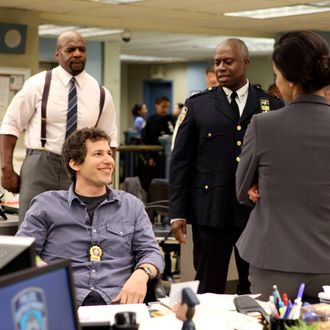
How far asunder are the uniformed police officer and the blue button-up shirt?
0.60 meters

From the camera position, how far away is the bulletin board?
28.3ft

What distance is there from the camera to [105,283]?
323cm

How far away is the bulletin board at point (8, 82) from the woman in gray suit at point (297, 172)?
6228mm

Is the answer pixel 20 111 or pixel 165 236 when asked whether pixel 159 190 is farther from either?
pixel 20 111

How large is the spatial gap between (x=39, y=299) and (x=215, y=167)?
223cm

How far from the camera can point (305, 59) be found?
2.71m

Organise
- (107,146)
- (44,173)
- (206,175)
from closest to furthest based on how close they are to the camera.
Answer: (107,146) → (206,175) → (44,173)

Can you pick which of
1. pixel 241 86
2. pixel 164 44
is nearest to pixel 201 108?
pixel 241 86

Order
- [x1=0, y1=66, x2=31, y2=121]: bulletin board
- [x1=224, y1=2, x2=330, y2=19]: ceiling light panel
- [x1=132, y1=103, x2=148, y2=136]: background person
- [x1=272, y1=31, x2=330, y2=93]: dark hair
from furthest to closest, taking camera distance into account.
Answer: [x1=132, y1=103, x2=148, y2=136]: background person, [x1=224, y1=2, x2=330, y2=19]: ceiling light panel, [x1=0, y1=66, x2=31, y2=121]: bulletin board, [x1=272, y1=31, x2=330, y2=93]: dark hair

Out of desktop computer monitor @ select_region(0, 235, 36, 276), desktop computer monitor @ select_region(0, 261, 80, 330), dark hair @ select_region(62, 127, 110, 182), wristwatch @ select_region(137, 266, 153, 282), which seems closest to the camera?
desktop computer monitor @ select_region(0, 261, 80, 330)

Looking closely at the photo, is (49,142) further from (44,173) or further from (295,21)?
(295,21)

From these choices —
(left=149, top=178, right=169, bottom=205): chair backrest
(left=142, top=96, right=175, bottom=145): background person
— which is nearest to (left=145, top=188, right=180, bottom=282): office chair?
(left=149, top=178, right=169, bottom=205): chair backrest

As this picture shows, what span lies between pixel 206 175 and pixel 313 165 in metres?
1.19

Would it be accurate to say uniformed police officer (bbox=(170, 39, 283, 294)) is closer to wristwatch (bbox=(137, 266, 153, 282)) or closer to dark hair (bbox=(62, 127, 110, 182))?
dark hair (bbox=(62, 127, 110, 182))
